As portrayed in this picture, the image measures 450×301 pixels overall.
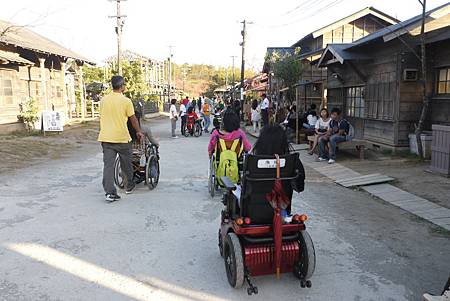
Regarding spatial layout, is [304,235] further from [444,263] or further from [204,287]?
[444,263]

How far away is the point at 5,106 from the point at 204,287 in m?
15.7

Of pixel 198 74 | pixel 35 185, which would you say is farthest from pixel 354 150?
pixel 198 74

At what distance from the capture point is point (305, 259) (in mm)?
3490

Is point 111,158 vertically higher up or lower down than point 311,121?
lower down

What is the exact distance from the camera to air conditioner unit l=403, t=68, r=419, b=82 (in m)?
10.3

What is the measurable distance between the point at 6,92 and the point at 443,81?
15669 millimetres

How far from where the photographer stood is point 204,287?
3.51 m

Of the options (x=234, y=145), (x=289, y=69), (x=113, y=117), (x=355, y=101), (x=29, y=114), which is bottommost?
(x=234, y=145)

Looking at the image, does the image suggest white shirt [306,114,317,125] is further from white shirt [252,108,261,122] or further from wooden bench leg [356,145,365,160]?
white shirt [252,108,261,122]

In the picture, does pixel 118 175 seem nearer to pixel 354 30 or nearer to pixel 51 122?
pixel 51 122

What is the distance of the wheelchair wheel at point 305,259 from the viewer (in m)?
3.46

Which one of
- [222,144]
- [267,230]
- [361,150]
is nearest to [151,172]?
[222,144]

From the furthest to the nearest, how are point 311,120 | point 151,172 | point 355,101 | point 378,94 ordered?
1. point 311,120
2. point 355,101
3. point 378,94
4. point 151,172

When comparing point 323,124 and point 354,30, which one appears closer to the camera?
point 323,124
